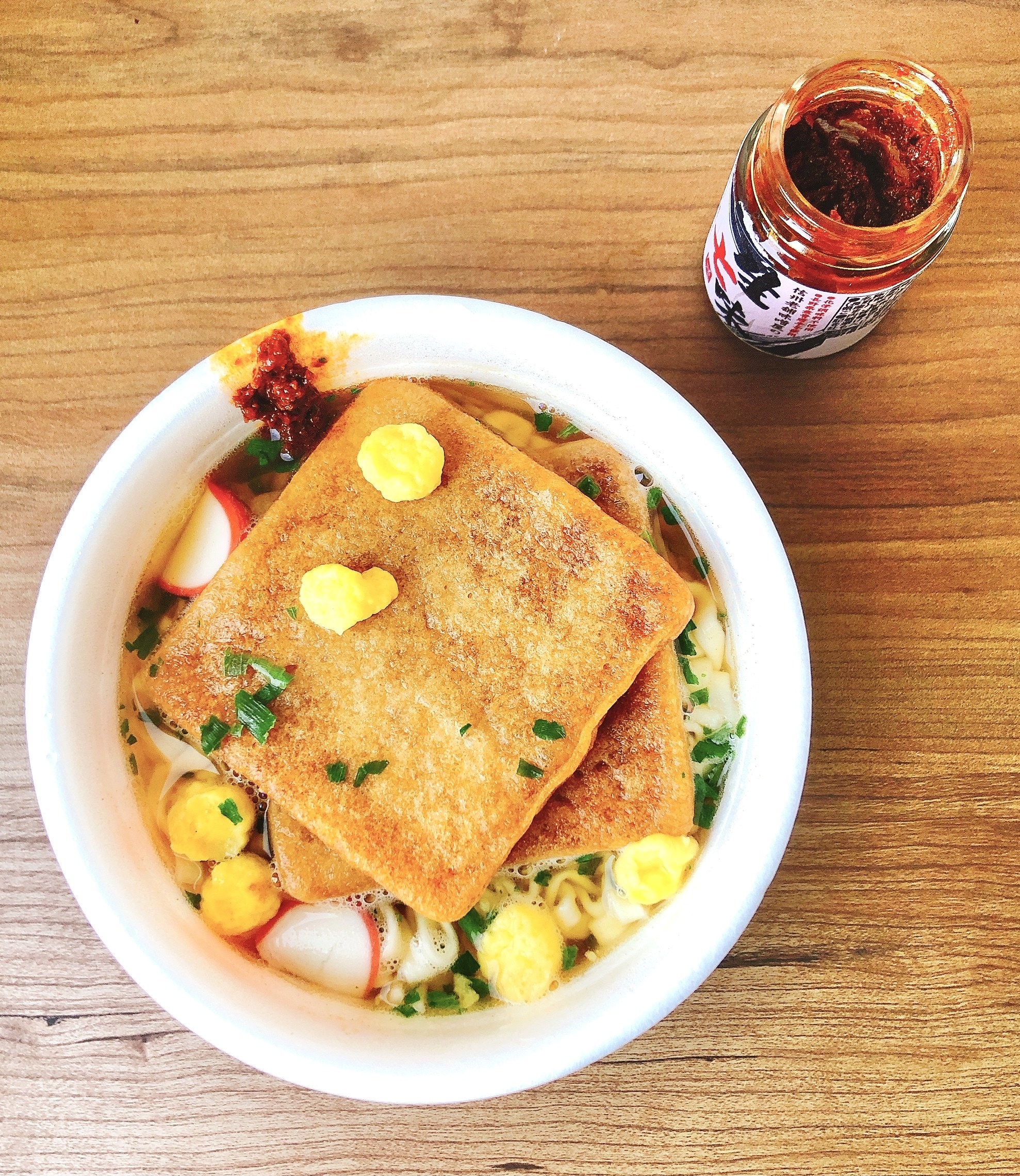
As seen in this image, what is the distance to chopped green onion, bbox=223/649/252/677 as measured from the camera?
3.18 feet

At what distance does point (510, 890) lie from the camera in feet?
3.42

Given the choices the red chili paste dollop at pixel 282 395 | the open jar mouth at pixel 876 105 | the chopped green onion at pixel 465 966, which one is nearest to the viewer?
the open jar mouth at pixel 876 105

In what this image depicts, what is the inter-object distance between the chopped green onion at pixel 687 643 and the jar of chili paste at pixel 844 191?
1.18 feet

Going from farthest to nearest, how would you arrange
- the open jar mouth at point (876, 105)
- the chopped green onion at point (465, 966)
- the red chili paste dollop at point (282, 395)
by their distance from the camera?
the chopped green onion at point (465, 966) < the red chili paste dollop at point (282, 395) < the open jar mouth at point (876, 105)

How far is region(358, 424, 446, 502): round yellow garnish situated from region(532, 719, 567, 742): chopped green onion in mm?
285

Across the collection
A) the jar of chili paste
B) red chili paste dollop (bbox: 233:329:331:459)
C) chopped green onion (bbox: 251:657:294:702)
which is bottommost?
chopped green onion (bbox: 251:657:294:702)

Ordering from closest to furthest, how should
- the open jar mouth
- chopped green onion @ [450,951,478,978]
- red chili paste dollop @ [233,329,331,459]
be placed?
the open jar mouth < red chili paste dollop @ [233,329,331,459] < chopped green onion @ [450,951,478,978]

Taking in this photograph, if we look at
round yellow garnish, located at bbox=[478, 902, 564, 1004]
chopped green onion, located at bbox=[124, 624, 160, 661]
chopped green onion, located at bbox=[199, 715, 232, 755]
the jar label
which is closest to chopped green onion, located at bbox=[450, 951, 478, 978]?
round yellow garnish, located at bbox=[478, 902, 564, 1004]

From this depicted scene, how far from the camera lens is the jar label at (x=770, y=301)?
2.96ft

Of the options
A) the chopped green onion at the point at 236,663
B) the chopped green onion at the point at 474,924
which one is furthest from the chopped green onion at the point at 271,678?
the chopped green onion at the point at 474,924

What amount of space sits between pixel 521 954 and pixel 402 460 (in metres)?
0.58

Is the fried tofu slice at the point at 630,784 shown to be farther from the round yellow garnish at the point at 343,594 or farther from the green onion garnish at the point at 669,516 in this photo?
the round yellow garnish at the point at 343,594

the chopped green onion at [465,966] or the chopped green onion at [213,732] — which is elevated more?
the chopped green onion at [213,732]

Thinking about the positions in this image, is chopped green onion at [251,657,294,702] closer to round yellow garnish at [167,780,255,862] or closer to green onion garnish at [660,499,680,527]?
round yellow garnish at [167,780,255,862]
